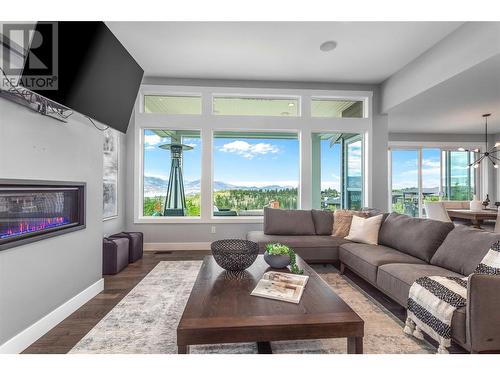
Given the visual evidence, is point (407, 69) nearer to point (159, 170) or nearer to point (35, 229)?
point (159, 170)

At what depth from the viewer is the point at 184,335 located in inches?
49.8

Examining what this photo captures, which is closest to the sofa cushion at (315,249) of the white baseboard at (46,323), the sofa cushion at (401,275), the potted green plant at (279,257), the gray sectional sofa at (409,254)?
the gray sectional sofa at (409,254)

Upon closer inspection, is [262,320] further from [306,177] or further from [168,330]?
[306,177]

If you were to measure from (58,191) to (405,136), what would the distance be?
26.0ft

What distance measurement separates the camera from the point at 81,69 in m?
1.80

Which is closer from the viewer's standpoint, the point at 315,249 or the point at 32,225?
the point at 32,225

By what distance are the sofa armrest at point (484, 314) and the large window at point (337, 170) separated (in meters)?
3.37

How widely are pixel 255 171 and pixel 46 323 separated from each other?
3.56m

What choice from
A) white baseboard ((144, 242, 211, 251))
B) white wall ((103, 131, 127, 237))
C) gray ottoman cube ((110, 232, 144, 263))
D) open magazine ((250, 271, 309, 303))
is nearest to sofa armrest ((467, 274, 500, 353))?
open magazine ((250, 271, 309, 303))

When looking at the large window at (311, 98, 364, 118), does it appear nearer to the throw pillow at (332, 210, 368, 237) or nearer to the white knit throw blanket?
the throw pillow at (332, 210, 368, 237)

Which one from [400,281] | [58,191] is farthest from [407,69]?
[58,191]

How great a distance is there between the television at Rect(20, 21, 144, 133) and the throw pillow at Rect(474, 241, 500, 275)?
3.05 m

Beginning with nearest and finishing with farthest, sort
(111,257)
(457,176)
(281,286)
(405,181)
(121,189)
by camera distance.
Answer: (281,286) → (111,257) → (121,189) → (405,181) → (457,176)

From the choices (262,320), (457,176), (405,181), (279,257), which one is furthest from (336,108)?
(457,176)
